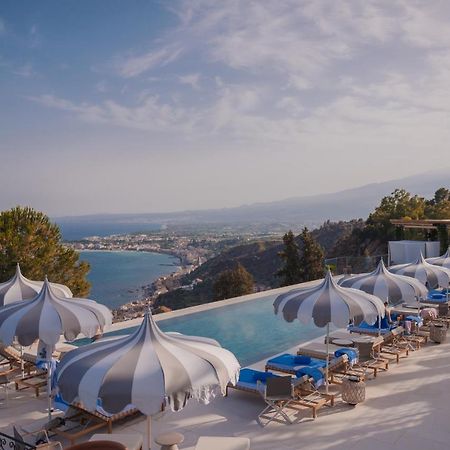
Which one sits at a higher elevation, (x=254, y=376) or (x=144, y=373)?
(x=144, y=373)

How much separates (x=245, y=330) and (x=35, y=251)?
34.9 feet

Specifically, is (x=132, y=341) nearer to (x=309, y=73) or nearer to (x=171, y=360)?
(x=171, y=360)

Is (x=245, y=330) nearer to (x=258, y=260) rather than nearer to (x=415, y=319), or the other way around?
(x=415, y=319)

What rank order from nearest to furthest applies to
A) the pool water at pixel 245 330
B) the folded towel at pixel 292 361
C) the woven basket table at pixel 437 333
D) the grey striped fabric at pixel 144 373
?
the grey striped fabric at pixel 144 373 < the folded towel at pixel 292 361 < the woven basket table at pixel 437 333 < the pool water at pixel 245 330

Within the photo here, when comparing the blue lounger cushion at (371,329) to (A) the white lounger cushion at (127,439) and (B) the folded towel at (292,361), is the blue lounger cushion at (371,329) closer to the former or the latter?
(B) the folded towel at (292,361)

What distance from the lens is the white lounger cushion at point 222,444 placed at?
5703 millimetres

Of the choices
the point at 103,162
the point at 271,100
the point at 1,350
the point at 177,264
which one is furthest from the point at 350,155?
the point at 177,264

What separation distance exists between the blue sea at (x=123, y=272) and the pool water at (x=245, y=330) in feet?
130

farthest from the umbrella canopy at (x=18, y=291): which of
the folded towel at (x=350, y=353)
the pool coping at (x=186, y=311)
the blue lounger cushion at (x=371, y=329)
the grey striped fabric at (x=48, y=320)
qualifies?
the blue lounger cushion at (x=371, y=329)

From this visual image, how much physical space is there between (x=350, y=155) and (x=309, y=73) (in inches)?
607

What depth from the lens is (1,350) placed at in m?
10.1

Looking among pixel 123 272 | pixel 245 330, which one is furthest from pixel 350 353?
pixel 123 272

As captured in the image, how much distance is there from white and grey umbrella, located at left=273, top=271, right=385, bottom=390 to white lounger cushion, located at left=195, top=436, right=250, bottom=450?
2.68 meters

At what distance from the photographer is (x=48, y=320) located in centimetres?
691
